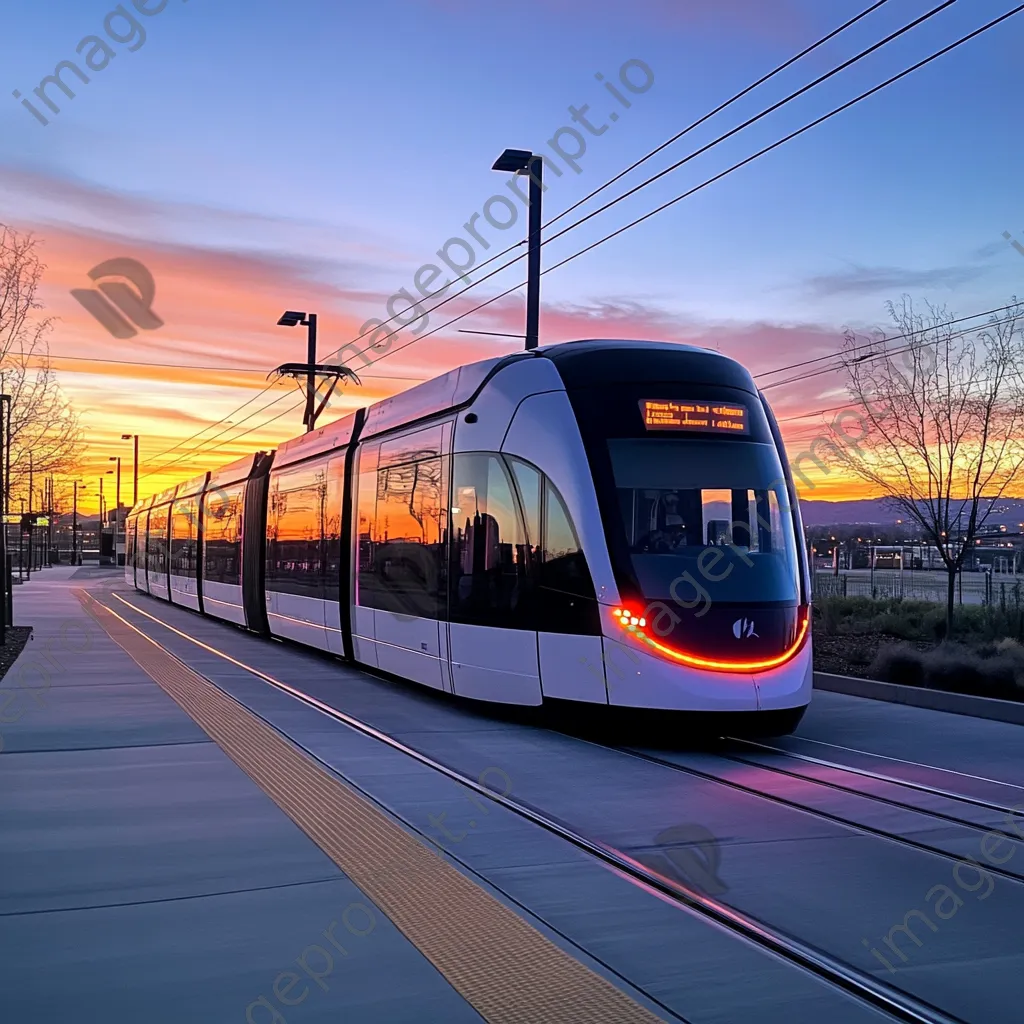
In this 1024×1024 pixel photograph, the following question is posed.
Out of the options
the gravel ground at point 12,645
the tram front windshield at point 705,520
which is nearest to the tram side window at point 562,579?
the tram front windshield at point 705,520

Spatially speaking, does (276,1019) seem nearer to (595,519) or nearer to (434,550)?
(595,519)

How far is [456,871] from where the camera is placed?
634 centimetres

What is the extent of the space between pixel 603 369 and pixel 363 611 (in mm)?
6028

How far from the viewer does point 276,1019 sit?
443 centimetres

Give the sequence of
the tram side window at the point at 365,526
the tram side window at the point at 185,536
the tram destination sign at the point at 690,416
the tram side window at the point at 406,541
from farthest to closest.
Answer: the tram side window at the point at 185,536
the tram side window at the point at 365,526
the tram side window at the point at 406,541
the tram destination sign at the point at 690,416

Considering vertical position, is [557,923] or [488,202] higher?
[488,202]

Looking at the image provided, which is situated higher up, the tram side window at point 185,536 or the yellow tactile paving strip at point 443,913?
the tram side window at point 185,536

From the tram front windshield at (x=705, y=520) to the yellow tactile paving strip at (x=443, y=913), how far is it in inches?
130

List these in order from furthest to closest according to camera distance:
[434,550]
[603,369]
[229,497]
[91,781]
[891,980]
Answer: [229,497] → [434,550] → [603,369] → [91,781] → [891,980]

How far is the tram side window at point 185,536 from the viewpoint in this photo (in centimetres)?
3131

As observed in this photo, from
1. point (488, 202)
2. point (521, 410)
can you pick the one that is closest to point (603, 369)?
point (521, 410)

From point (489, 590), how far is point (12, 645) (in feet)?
39.9

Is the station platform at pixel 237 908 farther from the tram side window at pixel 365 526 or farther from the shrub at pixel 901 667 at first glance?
the shrub at pixel 901 667

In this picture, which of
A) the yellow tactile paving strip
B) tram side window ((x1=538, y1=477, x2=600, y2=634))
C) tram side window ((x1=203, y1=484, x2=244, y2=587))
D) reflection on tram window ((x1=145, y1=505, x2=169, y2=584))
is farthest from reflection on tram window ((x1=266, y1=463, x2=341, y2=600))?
reflection on tram window ((x1=145, y1=505, x2=169, y2=584))
